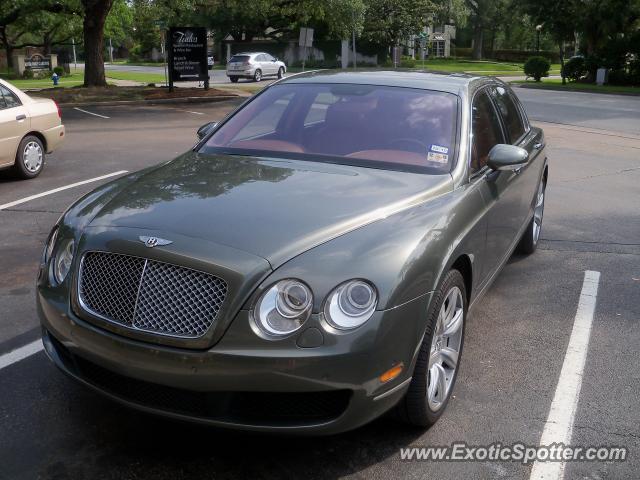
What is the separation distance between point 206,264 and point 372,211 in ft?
2.94

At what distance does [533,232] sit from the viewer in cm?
644

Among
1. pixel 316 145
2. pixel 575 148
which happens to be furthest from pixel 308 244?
pixel 575 148

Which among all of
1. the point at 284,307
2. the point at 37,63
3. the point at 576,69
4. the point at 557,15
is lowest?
the point at 284,307

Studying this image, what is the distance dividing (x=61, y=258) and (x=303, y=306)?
1.26 m

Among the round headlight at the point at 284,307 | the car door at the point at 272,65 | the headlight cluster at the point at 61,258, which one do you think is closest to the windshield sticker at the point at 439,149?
the round headlight at the point at 284,307

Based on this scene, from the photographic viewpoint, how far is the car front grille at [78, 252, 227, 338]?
2848mm

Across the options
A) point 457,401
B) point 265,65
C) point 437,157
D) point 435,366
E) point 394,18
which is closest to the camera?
point 435,366

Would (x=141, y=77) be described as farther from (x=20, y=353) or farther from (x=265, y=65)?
(x=20, y=353)

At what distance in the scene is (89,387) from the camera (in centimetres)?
311

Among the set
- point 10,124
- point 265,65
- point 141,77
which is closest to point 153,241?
point 10,124

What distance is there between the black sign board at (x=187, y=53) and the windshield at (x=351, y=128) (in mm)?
20118

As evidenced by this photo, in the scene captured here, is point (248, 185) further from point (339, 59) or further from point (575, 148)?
point (339, 59)

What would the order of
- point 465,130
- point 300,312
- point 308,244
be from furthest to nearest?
1. point 465,130
2. point 308,244
3. point 300,312

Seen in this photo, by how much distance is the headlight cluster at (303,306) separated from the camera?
2.80 meters
